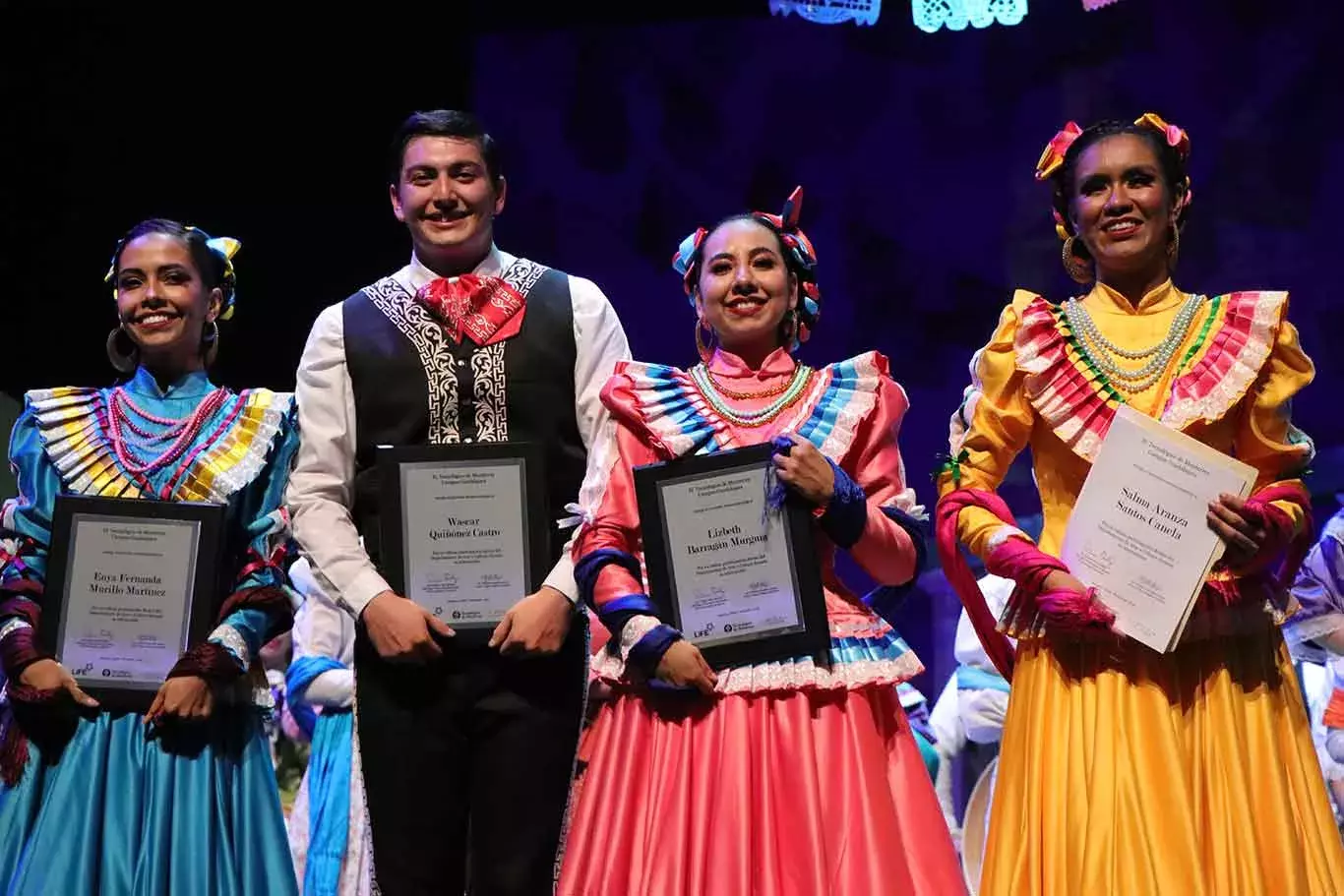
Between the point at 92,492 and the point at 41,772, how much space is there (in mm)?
548

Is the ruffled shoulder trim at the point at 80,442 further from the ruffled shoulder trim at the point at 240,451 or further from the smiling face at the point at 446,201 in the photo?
the smiling face at the point at 446,201

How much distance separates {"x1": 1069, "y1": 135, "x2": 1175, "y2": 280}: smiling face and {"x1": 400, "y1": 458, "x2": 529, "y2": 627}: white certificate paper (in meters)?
1.16

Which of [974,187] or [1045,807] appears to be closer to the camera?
[1045,807]

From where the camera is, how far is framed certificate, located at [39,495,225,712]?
2963 millimetres

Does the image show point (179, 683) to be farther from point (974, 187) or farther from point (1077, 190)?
point (974, 187)

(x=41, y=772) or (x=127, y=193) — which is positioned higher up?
(x=127, y=193)

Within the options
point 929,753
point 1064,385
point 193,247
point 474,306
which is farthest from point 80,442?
point 929,753

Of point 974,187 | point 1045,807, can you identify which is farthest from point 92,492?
point 974,187

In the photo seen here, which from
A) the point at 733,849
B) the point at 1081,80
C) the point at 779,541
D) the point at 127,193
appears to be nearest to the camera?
the point at 733,849

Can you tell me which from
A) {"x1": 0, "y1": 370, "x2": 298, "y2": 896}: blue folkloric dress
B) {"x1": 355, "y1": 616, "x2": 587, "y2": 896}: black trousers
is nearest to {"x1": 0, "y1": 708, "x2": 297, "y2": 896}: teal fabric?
{"x1": 0, "y1": 370, "x2": 298, "y2": 896}: blue folkloric dress

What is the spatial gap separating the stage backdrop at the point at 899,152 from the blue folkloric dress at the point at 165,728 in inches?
92.2

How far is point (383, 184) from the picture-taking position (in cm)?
500

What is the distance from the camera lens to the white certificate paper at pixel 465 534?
9.18 ft

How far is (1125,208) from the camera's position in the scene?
112 inches
